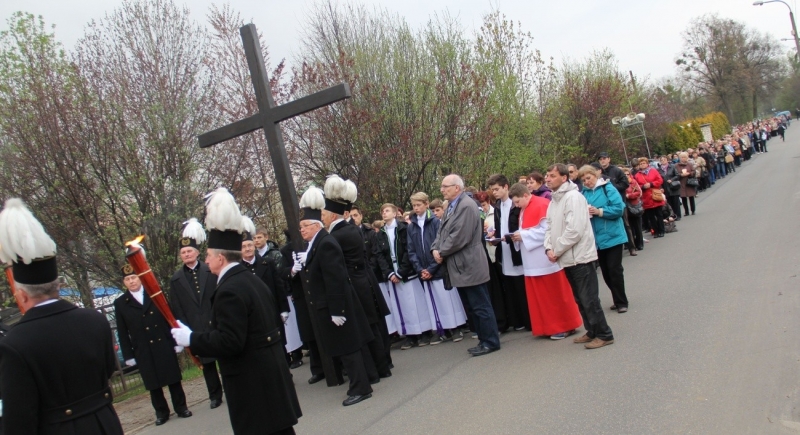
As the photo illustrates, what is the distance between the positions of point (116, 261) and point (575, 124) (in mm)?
23255

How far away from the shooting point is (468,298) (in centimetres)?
800

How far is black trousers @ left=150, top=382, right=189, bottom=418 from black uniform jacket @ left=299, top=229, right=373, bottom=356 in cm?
201

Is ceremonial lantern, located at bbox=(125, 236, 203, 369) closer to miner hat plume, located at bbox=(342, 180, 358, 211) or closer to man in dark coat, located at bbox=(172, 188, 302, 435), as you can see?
man in dark coat, located at bbox=(172, 188, 302, 435)

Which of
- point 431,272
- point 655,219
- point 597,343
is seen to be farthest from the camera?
point 655,219

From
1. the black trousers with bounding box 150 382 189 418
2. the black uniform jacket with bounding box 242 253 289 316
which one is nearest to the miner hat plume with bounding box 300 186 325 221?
the black uniform jacket with bounding box 242 253 289 316

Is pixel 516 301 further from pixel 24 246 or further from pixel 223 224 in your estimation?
pixel 24 246

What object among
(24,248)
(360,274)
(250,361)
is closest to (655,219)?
(360,274)

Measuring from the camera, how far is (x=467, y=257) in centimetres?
791

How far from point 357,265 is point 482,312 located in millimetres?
1604

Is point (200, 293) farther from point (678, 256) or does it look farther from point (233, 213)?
point (678, 256)

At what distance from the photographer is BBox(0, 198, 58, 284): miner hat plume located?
139 inches

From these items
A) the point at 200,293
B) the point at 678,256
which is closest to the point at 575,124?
the point at 678,256

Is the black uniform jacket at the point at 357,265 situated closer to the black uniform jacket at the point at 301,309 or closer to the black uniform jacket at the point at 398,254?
the black uniform jacket at the point at 301,309

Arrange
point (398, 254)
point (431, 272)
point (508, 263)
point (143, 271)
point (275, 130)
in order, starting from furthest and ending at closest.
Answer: point (398, 254)
point (431, 272)
point (508, 263)
point (275, 130)
point (143, 271)
